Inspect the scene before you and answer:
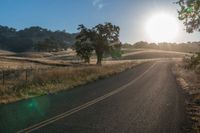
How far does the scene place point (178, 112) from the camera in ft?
46.8

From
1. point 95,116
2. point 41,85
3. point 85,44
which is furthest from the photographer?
point 85,44

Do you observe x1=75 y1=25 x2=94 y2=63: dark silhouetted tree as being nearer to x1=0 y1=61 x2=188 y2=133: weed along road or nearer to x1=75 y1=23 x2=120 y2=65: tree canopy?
x1=75 y1=23 x2=120 y2=65: tree canopy

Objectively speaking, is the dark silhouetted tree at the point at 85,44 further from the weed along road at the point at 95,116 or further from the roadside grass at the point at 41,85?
the weed along road at the point at 95,116

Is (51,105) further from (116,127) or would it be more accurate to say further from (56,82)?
(56,82)

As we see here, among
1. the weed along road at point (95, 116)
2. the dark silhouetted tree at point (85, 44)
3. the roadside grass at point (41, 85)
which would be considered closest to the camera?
the weed along road at point (95, 116)

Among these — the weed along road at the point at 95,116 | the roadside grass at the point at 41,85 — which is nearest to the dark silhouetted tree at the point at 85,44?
the roadside grass at the point at 41,85

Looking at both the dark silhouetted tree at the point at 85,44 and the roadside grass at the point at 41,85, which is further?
the dark silhouetted tree at the point at 85,44

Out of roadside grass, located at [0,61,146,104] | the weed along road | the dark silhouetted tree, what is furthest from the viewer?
the dark silhouetted tree

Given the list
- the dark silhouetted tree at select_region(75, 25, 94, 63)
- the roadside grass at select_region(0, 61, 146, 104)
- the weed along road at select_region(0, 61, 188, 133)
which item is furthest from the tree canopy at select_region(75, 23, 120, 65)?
the weed along road at select_region(0, 61, 188, 133)

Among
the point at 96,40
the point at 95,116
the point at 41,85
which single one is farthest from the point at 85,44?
the point at 95,116

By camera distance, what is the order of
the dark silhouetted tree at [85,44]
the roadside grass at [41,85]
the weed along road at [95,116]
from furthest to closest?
the dark silhouetted tree at [85,44], the roadside grass at [41,85], the weed along road at [95,116]

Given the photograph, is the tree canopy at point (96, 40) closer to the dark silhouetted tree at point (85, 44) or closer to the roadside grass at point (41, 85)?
the dark silhouetted tree at point (85, 44)

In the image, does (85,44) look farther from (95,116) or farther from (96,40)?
(95,116)

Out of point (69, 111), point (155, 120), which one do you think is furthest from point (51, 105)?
point (155, 120)
